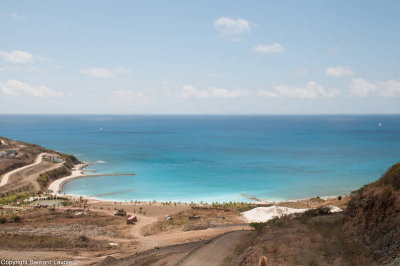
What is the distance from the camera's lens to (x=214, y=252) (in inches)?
720

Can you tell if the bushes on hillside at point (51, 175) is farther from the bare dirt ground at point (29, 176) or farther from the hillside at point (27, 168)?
the bare dirt ground at point (29, 176)

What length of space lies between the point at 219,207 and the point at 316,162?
180ft

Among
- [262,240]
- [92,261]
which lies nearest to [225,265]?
[262,240]

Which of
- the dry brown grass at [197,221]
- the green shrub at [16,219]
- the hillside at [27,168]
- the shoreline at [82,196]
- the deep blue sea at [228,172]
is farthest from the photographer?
the deep blue sea at [228,172]

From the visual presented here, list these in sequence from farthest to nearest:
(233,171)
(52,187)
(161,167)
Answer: (161,167) < (233,171) < (52,187)

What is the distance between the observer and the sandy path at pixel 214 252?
16.9 metres

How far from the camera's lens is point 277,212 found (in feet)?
109

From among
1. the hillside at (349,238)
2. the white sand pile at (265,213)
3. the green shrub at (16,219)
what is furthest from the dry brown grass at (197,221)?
the green shrub at (16,219)

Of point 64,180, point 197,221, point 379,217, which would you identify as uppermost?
point 379,217

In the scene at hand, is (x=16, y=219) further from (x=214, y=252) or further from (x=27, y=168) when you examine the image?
(x=27, y=168)

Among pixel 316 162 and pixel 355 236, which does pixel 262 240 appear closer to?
pixel 355 236

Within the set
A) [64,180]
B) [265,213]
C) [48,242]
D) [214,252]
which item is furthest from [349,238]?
[64,180]

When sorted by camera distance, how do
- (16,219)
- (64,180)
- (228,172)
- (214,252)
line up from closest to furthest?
(214,252) < (16,219) < (64,180) < (228,172)

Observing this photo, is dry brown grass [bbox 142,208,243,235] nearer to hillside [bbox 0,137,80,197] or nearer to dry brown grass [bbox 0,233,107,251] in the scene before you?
dry brown grass [bbox 0,233,107,251]
